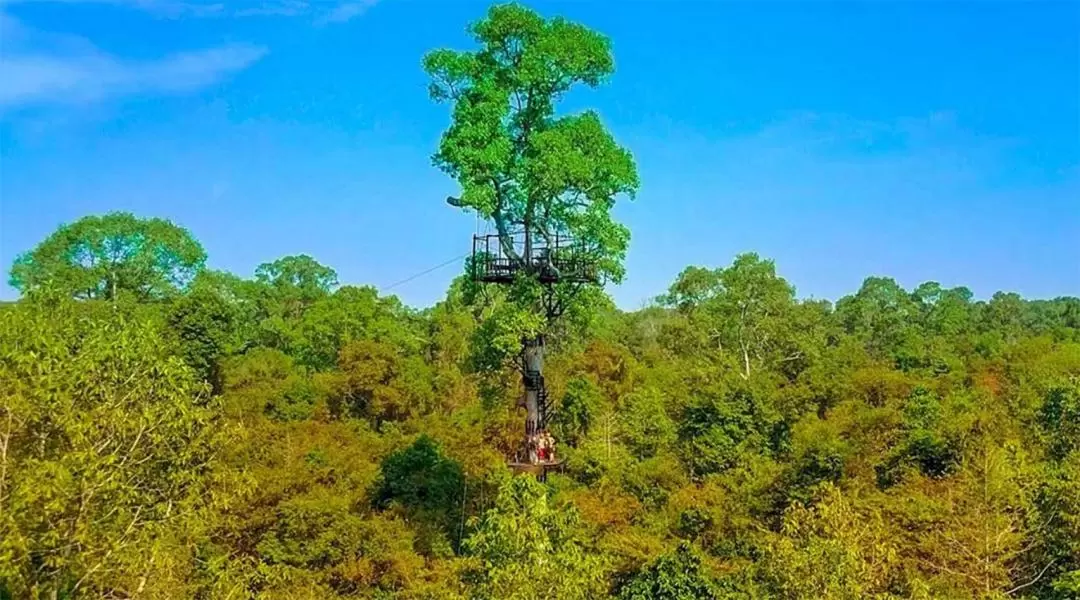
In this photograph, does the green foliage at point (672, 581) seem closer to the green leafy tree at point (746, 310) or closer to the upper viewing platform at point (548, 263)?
the upper viewing platform at point (548, 263)

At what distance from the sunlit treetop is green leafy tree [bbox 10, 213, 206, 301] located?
23880mm

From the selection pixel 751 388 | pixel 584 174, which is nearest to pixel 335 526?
pixel 584 174

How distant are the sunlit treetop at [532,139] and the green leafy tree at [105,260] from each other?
940 inches

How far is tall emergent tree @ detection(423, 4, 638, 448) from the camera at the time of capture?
19.0 meters

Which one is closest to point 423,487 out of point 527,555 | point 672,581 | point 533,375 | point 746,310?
point 533,375

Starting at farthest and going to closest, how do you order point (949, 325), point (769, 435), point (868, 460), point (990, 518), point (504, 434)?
point (949, 325), point (504, 434), point (769, 435), point (868, 460), point (990, 518)

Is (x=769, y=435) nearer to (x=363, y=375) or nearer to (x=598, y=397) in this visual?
(x=598, y=397)

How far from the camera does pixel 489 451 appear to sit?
29422 millimetres

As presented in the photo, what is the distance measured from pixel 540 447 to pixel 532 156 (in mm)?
5889

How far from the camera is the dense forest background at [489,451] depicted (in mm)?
10938

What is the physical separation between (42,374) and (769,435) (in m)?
21.2

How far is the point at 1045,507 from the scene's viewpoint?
617 inches

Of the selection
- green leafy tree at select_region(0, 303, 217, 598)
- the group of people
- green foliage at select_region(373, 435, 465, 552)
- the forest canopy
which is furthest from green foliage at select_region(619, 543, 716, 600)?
green leafy tree at select_region(0, 303, 217, 598)

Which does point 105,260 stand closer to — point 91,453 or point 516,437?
point 516,437
